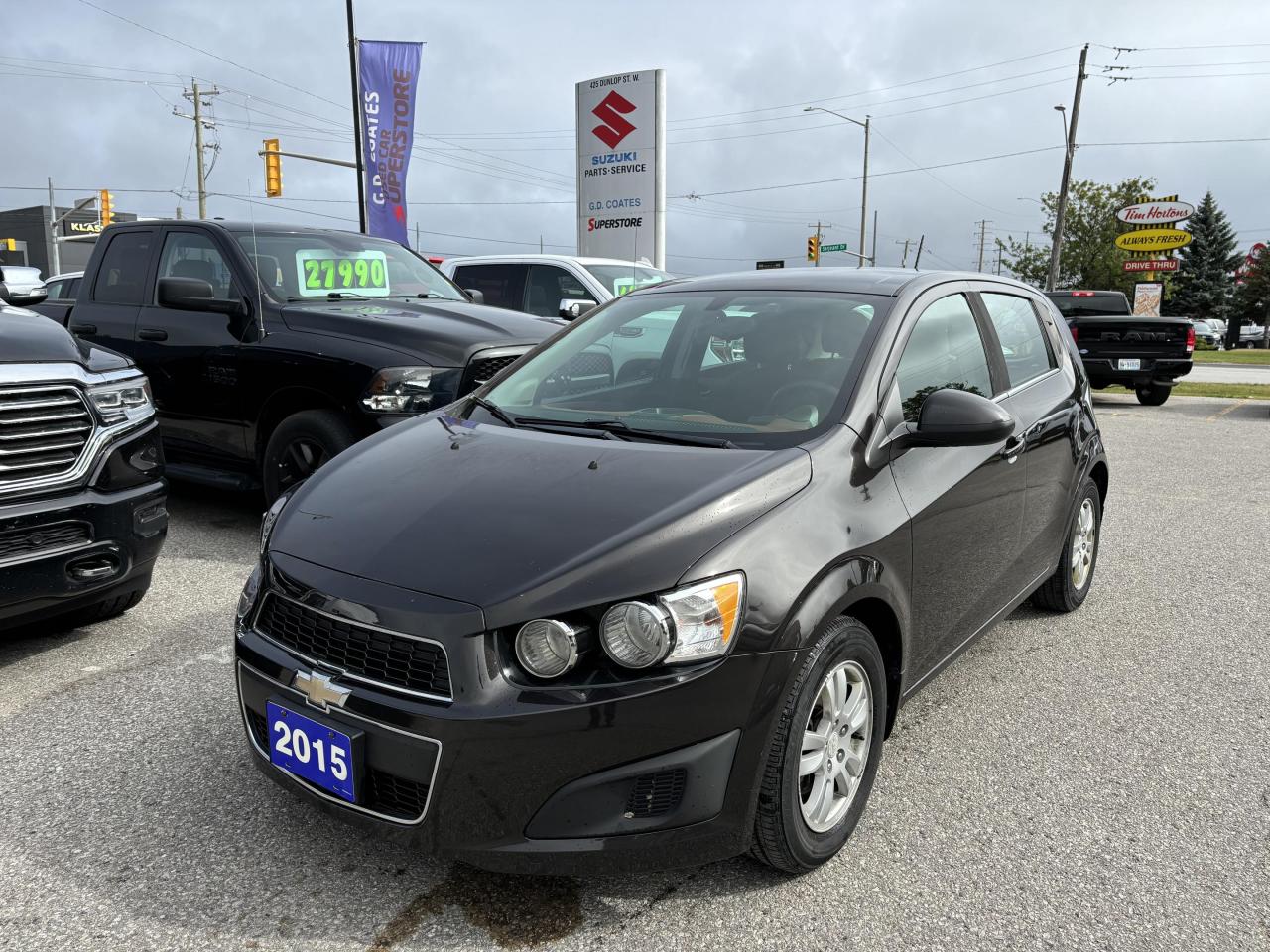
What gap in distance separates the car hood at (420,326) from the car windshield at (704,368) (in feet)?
5.41

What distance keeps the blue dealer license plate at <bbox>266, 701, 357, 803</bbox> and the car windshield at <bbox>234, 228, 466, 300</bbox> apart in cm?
402

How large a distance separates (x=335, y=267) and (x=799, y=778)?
5.00 m

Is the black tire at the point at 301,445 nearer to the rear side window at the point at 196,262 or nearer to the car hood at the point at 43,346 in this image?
the rear side window at the point at 196,262

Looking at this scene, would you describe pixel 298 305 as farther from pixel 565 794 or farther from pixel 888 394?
pixel 565 794

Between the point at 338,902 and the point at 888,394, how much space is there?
6.70 ft

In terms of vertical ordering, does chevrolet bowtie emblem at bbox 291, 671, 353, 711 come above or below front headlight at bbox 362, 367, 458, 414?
below

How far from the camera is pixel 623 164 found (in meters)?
16.9

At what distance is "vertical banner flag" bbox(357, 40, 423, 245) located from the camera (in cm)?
1747

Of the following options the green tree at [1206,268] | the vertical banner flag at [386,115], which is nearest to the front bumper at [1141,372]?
the vertical banner flag at [386,115]

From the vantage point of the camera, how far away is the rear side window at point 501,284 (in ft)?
33.7

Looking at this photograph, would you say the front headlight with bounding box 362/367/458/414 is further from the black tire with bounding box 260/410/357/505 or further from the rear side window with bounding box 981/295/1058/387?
the rear side window with bounding box 981/295/1058/387

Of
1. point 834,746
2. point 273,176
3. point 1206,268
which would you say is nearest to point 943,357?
point 834,746

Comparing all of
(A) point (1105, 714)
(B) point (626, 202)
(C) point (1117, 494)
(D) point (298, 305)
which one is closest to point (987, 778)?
(A) point (1105, 714)

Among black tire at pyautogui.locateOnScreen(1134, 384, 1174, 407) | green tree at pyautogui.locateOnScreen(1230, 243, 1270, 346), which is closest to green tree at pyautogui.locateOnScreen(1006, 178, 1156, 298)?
green tree at pyautogui.locateOnScreen(1230, 243, 1270, 346)
